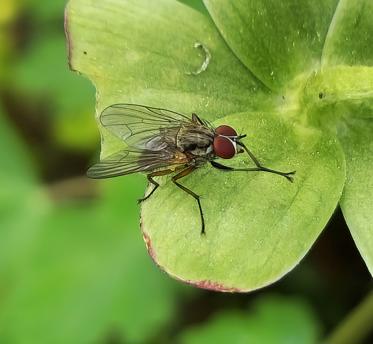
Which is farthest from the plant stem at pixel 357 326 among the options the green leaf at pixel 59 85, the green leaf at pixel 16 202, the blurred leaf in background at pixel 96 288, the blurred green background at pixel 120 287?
the green leaf at pixel 59 85

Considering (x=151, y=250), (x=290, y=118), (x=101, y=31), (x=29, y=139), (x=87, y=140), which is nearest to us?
(x=151, y=250)

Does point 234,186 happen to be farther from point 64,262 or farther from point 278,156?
point 64,262

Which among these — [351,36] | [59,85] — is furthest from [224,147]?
[59,85]

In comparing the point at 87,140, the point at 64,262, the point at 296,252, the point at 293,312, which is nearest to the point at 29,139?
the point at 87,140

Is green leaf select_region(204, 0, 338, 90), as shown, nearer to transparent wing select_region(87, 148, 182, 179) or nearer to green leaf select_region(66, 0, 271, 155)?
green leaf select_region(66, 0, 271, 155)

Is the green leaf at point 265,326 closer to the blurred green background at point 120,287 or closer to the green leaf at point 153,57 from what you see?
the blurred green background at point 120,287

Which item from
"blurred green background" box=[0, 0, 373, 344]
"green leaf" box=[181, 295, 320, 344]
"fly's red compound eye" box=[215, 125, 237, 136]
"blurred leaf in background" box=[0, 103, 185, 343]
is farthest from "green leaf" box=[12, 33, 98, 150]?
"fly's red compound eye" box=[215, 125, 237, 136]
